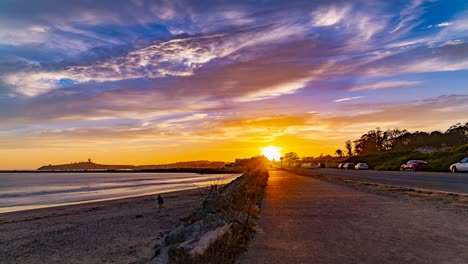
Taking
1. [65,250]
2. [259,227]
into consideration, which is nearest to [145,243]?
[65,250]

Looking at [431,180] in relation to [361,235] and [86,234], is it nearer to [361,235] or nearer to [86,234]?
[361,235]

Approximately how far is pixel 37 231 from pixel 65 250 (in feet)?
15.8

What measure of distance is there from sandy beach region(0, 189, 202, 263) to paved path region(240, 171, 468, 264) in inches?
140

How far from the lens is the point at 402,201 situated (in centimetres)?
1532

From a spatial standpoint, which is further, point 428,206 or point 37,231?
point 37,231

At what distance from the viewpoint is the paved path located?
6969mm

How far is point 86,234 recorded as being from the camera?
1561 centimetres

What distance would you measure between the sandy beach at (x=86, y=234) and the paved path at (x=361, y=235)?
3.56 m

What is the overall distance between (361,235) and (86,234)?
36.1 ft

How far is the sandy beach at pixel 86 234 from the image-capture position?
478 inches

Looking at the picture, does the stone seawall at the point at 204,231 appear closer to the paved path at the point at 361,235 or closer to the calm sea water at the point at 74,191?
the paved path at the point at 361,235

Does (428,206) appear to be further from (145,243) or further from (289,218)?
(145,243)

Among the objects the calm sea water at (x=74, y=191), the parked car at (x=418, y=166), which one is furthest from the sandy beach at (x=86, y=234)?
the parked car at (x=418, y=166)

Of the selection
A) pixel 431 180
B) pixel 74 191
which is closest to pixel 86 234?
pixel 431 180
